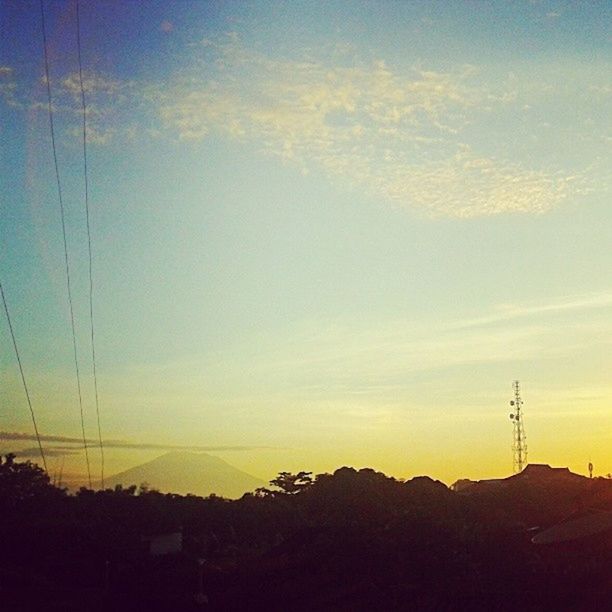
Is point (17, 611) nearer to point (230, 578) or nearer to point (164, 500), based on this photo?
point (230, 578)

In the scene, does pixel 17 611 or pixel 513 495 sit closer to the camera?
pixel 17 611

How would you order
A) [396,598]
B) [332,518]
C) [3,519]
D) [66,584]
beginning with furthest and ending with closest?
1. [332,518]
2. [3,519]
3. [66,584]
4. [396,598]

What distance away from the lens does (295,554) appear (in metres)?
33.8

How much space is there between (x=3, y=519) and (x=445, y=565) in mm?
28370

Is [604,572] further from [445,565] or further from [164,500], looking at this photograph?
[164,500]

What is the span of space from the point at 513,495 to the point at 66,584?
36.1 m

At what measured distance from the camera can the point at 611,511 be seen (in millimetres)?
27781

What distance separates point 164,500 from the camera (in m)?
58.2

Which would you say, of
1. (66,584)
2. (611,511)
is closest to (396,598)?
(611,511)

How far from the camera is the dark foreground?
80.6 ft

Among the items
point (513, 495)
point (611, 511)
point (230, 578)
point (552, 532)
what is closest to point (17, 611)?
point (230, 578)

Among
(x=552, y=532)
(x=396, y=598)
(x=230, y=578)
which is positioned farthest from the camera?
(x=230, y=578)

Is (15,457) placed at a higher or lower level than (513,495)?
higher

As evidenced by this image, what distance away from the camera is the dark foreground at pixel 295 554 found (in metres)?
24.6
